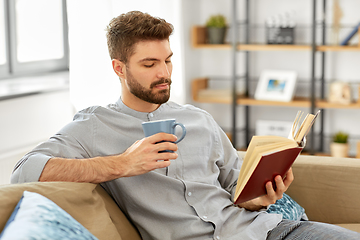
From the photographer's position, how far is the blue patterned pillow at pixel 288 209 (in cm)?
158

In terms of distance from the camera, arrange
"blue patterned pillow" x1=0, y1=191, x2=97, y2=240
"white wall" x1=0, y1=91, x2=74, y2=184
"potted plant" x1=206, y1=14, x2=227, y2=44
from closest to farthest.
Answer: "blue patterned pillow" x1=0, y1=191, x2=97, y2=240, "white wall" x1=0, y1=91, x2=74, y2=184, "potted plant" x1=206, y1=14, x2=227, y2=44

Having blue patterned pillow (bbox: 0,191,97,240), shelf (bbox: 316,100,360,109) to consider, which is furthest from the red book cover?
shelf (bbox: 316,100,360,109)

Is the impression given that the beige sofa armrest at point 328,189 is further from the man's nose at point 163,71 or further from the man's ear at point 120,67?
the man's ear at point 120,67

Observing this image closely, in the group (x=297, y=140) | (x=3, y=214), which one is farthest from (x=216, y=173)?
(x=3, y=214)

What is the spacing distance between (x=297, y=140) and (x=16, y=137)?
1645mm

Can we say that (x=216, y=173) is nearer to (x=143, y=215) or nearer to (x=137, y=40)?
(x=143, y=215)

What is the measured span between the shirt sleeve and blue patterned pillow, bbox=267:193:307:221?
2.19ft

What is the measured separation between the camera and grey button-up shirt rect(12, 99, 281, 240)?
1.38 metres

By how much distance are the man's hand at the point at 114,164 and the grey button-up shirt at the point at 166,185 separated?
0.21 ft


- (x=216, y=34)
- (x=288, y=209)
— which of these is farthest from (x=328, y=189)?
(x=216, y=34)

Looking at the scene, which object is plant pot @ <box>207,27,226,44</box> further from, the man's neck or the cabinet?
the man's neck

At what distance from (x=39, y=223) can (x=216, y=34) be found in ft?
10.0

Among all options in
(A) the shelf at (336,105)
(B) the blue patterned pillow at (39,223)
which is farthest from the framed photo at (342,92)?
(B) the blue patterned pillow at (39,223)

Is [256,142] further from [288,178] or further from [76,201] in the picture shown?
[76,201]
